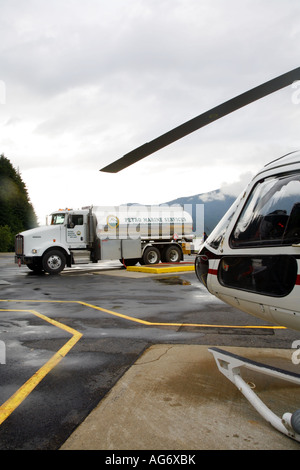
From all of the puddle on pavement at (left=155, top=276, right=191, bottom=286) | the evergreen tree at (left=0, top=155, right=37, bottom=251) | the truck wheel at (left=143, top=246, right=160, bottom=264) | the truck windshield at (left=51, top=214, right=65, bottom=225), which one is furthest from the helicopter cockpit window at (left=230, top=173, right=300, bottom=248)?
the evergreen tree at (left=0, top=155, right=37, bottom=251)

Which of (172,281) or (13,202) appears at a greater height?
(13,202)

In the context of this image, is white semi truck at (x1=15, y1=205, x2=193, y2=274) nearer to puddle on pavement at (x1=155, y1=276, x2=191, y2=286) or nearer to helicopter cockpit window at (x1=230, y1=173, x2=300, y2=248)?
puddle on pavement at (x1=155, y1=276, x2=191, y2=286)

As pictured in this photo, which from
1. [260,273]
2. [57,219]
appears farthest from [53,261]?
[260,273]

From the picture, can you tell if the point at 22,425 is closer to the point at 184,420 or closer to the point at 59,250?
the point at 184,420

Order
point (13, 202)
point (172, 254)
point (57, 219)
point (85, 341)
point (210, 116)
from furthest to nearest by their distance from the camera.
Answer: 1. point (13, 202)
2. point (172, 254)
3. point (57, 219)
4. point (85, 341)
5. point (210, 116)

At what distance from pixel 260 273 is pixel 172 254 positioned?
16983 millimetres

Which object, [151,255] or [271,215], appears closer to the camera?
[271,215]

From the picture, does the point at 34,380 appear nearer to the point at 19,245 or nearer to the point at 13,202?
the point at 19,245

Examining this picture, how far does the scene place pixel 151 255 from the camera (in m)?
19.6

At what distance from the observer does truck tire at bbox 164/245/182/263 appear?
1998 centimetres

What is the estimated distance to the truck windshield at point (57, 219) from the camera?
1701cm

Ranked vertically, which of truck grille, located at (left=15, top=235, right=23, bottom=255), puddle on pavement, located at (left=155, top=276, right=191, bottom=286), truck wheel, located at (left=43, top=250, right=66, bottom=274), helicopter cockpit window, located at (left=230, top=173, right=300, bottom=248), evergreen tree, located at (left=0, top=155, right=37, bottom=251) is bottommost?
puddle on pavement, located at (left=155, top=276, right=191, bottom=286)

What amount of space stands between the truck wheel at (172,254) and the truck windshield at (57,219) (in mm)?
5833
